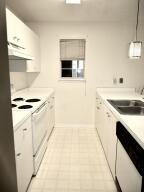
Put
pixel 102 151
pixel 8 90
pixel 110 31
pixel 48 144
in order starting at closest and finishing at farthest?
pixel 8 90
pixel 102 151
pixel 48 144
pixel 110 31

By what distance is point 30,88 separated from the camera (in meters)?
3.68

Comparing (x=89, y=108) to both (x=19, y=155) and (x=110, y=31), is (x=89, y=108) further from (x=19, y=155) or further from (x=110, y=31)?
(x=19, y=155)

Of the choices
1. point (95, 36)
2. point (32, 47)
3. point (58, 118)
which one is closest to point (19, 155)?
point (32, 47)

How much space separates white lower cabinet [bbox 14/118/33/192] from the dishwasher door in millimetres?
1003

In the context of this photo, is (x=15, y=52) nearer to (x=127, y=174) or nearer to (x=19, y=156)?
(x=19, y=156)

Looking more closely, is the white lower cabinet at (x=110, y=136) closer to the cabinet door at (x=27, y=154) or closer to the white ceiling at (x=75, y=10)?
the cabinet door at (x=27, y=154)

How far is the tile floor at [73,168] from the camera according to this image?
73.4 inches

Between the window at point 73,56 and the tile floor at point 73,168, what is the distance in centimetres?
157

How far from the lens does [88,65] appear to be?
11.7ft

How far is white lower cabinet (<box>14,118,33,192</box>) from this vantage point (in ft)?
4.69

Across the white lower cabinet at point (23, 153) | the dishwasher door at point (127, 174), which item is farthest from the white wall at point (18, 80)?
the dishwasher door at point (127, 174)

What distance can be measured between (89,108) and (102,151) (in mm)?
1278

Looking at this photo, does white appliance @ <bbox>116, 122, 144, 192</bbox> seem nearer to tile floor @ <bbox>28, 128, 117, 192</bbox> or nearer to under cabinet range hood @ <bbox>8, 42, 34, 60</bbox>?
tile floor @ <bbox>28, 128, 117, 192</bbox>

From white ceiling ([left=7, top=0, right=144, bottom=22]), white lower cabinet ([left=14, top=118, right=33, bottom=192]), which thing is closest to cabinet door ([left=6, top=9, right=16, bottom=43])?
white ceiling ([left=7, top=0, right=144, bottom=22])
